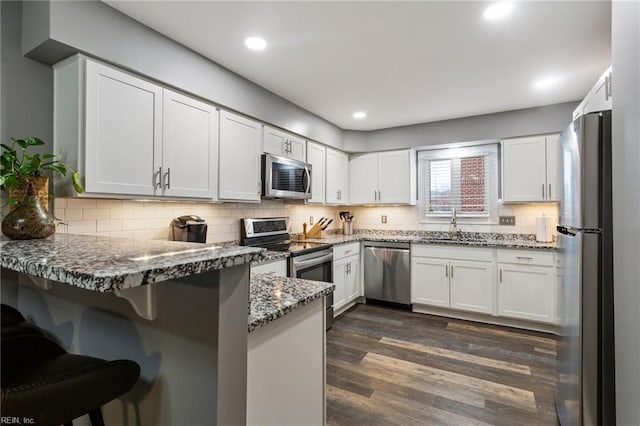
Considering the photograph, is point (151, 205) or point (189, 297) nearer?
point (189, 297)

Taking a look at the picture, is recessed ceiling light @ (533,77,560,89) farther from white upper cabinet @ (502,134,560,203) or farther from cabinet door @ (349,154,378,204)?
cabinet door @ (349,154,378,204)

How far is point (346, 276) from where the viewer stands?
3.86 meters

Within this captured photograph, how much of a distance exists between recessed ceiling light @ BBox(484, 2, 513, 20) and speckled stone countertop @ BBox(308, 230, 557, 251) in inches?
90.3

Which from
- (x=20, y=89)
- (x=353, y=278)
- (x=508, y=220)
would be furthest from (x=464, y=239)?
(x=20, y=89)

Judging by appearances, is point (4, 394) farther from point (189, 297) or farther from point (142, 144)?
point (142, 144)

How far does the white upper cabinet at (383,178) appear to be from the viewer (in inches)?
170

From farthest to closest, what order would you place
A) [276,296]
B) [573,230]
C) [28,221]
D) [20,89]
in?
[20,89] → [573,230] → [28,221] → [276,296]

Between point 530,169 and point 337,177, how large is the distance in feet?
7.43

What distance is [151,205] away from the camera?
245 cm

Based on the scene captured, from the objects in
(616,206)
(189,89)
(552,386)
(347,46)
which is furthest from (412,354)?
(189,89)

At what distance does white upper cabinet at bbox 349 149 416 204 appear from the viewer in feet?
14.1

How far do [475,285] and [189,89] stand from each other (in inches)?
135

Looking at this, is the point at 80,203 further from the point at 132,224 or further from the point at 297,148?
the point at 297,148

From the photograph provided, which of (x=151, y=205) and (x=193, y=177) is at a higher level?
(x=193, y=177)
